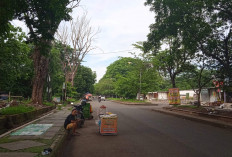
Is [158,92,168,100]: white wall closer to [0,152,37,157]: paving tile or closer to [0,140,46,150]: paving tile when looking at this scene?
[0,140,46,150]: paving tile

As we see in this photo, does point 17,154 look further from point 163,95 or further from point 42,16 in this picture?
point 163,95

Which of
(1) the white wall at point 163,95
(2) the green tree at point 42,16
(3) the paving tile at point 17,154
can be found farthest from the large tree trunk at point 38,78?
(1) the white wall at point 163,95

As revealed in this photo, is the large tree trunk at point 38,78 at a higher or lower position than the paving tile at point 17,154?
higher

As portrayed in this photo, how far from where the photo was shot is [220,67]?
1571 centimetres

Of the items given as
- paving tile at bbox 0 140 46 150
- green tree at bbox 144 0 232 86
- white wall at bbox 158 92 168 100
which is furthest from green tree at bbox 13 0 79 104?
white wall at bbox 158 92 168 100

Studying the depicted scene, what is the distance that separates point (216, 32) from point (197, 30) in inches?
68.5

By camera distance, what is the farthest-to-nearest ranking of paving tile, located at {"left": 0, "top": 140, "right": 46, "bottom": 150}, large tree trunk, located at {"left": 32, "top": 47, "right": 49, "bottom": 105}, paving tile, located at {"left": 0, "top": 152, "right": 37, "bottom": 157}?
1. large tree trunk, located at {"left": 32, "top": 47, "right": 49, "bottom": 105}
2. paving tile, located at {"left": 0, "top": 140, "right": 46, "bottom": 150}
3. paving tile, located at {"left": 0, "top": 152, "right": 37, "bottom": 157}

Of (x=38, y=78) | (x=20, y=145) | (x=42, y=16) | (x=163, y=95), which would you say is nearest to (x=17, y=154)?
(x=20, y=145)

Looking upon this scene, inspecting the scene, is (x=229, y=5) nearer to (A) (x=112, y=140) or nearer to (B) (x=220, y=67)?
(B) (x=220, y=67)

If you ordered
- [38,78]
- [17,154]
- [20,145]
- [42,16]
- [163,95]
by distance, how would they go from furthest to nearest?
[163,95] < [38,78] < [42,16] < [20,145] < [17,154]

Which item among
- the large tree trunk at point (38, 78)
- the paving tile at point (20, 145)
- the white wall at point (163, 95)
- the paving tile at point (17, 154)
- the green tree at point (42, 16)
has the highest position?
the green tree at point (42, 16)

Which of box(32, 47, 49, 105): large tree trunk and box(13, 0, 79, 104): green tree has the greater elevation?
box(13, 0, 79, 104): green tree

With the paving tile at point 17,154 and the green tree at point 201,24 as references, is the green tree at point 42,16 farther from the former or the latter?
the green tree at point 201,24

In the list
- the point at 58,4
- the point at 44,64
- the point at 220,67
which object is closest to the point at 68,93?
the point at 44,64
